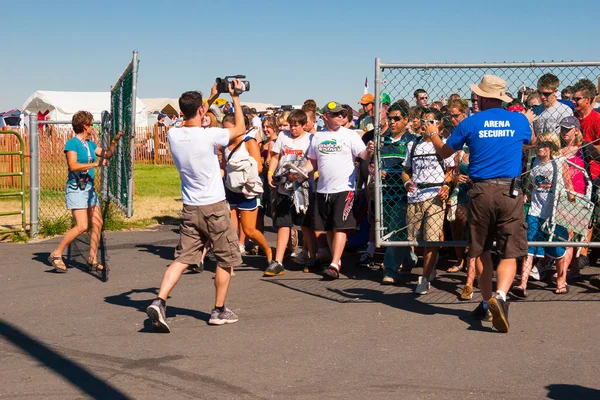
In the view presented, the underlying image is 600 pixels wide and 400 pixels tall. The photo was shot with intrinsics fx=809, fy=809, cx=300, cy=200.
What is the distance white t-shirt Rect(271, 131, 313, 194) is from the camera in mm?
9386

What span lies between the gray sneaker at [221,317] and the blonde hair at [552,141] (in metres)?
3.49

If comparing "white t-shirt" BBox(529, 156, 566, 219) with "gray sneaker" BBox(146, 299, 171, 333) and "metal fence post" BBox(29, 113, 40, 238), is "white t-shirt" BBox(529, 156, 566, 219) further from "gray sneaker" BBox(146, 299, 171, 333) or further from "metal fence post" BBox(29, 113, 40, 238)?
"metal fence post" BBox(29, 113, 40, 238)

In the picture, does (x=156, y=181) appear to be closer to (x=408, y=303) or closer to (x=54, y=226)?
(x=54, y=226)

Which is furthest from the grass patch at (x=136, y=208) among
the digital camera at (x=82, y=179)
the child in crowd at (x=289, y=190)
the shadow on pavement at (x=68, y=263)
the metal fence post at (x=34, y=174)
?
the child in crowd at (x=289, y=190)

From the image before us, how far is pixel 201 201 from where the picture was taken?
22.3 feet

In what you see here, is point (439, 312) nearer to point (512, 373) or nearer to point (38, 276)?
point (512, 373)

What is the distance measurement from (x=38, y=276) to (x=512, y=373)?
579 centimetres

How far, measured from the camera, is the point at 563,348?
241 inches

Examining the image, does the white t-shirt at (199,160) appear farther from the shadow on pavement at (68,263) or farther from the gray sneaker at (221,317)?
the shadow on pavement at (68,263)

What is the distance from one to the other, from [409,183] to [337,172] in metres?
1.01

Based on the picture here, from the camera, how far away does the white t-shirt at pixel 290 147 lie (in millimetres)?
9386

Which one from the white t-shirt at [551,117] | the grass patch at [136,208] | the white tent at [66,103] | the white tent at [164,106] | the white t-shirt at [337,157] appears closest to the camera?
the white t-shirt at [551,117]

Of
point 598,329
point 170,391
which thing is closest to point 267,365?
point 170,391

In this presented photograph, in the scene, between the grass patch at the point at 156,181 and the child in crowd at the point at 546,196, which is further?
the grass patch at the point at 156,181
